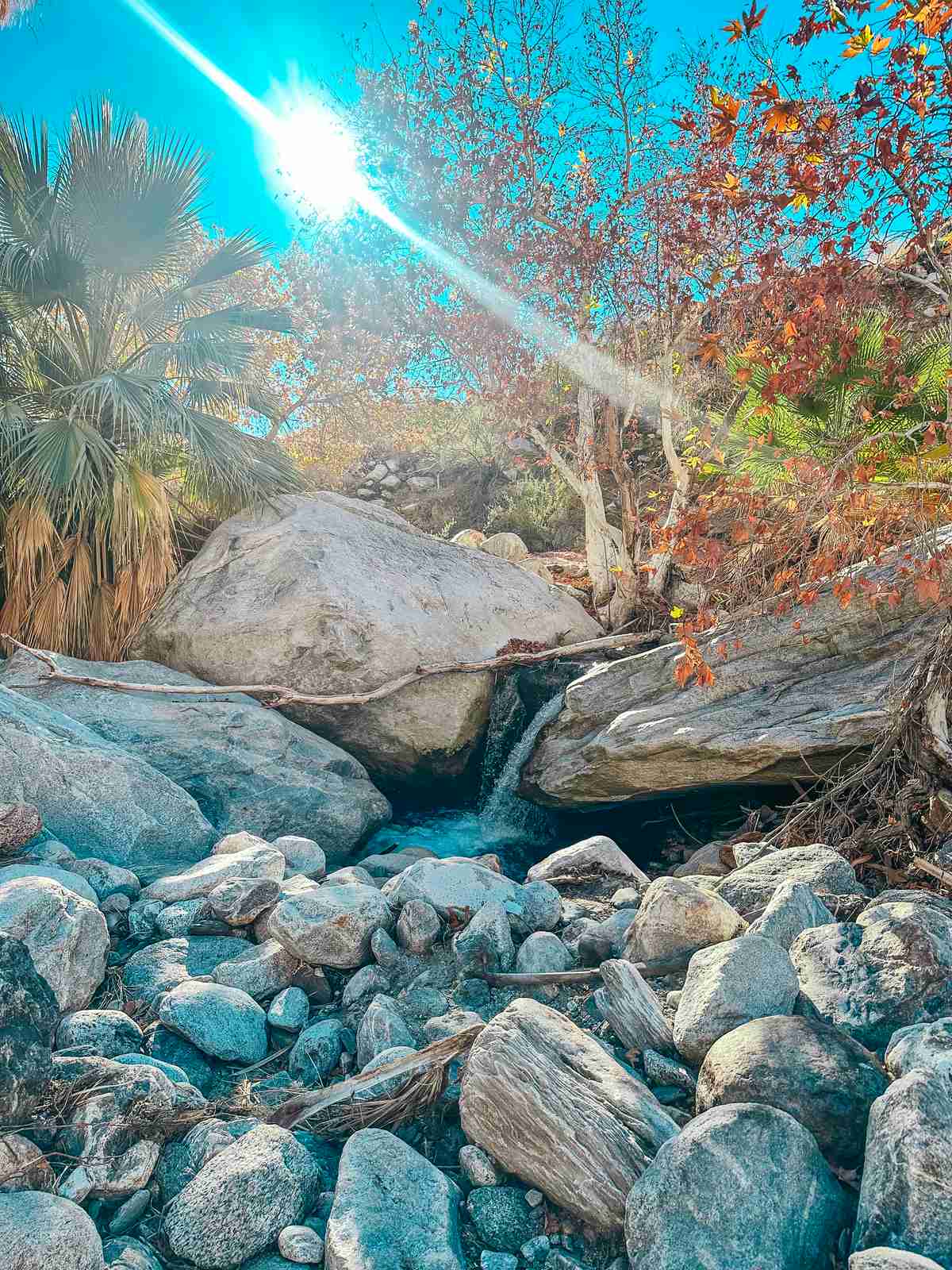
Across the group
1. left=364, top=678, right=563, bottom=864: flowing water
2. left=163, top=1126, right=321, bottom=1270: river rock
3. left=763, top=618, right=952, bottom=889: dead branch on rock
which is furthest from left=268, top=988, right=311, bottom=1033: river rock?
left=364, top=678, right=563, bottom=864: flowing water

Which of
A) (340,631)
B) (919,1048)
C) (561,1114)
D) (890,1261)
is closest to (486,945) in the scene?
(561,1114)

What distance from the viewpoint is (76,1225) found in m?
1.90

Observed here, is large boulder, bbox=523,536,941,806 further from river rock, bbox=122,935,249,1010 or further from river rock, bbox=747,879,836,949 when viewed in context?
river rock, bbox=122,935,249,1010

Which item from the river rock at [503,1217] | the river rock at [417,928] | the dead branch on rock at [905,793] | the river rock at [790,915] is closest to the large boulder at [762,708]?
the dead branch on rock at [905,793]

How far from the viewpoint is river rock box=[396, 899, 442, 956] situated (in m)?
3.68

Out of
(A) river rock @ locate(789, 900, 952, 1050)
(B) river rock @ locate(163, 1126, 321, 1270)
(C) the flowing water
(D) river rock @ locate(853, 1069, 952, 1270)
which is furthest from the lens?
(C) the flowing water

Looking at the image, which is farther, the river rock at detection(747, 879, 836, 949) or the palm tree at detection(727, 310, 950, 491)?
the palm tree at detection(727, 310, 950, 491)

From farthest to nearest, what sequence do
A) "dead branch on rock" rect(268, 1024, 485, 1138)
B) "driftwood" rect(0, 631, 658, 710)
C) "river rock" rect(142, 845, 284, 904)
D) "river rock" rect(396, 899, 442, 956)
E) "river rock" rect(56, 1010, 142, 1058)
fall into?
"driftwood" rect(0, 631, 658, 710) < "river rock" rect(142, 845, 284, 904) < "river rock" rect(396, 899, 442, 956) < "river rock" rect(56, 1010, 142, 1058) < "dead branch on rock" rect(268, 1024, 485, 1138)

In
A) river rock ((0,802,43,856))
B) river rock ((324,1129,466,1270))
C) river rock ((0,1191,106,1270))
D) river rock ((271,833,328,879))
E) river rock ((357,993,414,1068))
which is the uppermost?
river rock ((0,802,43,856))

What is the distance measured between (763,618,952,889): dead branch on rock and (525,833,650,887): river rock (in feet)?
3.35

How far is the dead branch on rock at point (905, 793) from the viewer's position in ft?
13.8

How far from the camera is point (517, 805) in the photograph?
24.2 feet

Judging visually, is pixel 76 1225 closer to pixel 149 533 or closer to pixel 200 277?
pixel 149 533

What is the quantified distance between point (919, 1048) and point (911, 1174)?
493 mm
